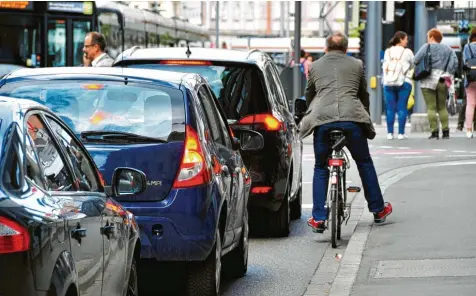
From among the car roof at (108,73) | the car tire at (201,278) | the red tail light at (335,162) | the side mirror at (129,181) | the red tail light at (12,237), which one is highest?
the car roof at (108,73)

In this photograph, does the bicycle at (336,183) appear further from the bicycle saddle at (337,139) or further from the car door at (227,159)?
the car door at (227,159)

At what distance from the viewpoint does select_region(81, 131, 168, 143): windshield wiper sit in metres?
8.86

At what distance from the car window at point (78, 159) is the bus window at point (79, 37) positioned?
91.5ft

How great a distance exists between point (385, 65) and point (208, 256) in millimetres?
17868

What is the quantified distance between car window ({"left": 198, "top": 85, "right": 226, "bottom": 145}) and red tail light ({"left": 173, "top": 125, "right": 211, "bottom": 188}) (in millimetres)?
584

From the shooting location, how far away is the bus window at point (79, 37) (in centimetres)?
3462

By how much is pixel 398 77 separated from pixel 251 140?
15.3 meters

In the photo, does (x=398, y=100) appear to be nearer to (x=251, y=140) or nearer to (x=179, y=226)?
(x=251, y=140)

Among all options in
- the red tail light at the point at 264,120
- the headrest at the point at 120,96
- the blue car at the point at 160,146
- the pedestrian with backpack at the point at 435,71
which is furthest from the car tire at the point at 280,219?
the pedestrian with backpack at the point at 435,71

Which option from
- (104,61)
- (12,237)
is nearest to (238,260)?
(12,237)

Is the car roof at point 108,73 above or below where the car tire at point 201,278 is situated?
above

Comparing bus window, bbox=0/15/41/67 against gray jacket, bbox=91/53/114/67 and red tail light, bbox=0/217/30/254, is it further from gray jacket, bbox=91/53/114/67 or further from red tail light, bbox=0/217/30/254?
red tail light, bbox=0/217/30/254

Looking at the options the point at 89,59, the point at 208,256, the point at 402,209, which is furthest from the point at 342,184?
the point at 89,59

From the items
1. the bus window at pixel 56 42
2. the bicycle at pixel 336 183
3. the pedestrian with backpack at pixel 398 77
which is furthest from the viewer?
the bus window at pixel 56 42
